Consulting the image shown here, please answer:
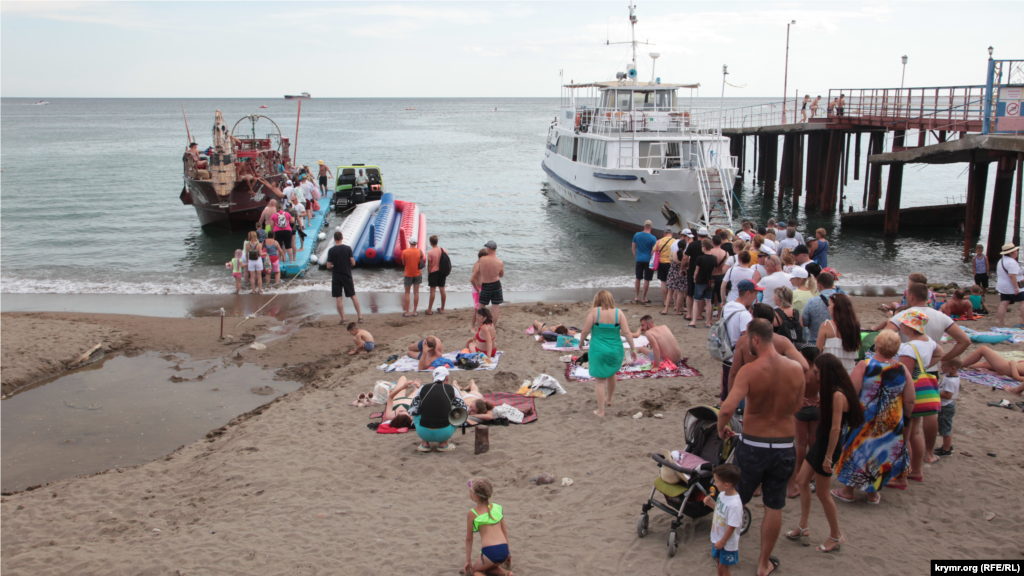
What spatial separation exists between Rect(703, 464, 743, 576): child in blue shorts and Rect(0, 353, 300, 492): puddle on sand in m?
6.22

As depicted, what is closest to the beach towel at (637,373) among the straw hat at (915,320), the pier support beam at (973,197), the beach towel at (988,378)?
the beach towel at (988,378)

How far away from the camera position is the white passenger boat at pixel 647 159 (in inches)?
821

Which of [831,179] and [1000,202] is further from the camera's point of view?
[831,179]

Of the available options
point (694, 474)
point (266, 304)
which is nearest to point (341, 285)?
point (266, 304)

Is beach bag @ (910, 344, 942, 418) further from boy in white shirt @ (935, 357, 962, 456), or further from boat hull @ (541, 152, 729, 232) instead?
boat hull @ (541, 152, 729, 232)

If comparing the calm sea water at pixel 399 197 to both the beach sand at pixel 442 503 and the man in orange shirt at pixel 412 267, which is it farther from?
the beach sand at pixel 442 503

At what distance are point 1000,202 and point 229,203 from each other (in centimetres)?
2219

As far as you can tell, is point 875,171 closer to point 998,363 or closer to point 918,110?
point 918,110

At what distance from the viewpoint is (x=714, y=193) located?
20594 millimetres

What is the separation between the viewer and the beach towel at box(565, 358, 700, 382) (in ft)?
27.2

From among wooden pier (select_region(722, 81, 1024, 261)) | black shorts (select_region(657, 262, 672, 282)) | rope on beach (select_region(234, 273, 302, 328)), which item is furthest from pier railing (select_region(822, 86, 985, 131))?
rope on beach (select_region(234, 273, 302, 328))

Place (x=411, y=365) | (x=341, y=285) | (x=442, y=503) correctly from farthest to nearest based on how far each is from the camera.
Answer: (x=341, y=285) → (x=411, y=365) → (x=442, y=503)

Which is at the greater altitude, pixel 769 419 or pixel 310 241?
pixel 769 419

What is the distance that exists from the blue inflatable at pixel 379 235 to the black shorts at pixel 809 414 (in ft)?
46.1
